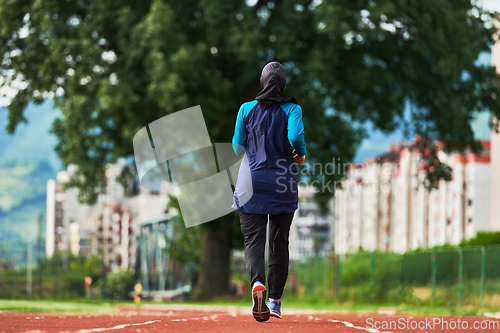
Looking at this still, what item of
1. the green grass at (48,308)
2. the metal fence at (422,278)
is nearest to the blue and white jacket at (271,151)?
the green grass at (48,308)

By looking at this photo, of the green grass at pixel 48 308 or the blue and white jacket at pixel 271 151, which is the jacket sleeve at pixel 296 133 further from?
the green grass at pixel 48 308

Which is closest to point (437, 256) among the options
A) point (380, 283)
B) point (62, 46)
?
point (380, 283)

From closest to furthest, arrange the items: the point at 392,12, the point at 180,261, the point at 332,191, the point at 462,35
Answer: the point at 392,12 < the point at 462,35 < the point at 332,191 < the point at 180,261

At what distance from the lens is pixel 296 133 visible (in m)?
6.00

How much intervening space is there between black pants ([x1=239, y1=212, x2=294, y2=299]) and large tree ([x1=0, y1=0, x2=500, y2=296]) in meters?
11.0

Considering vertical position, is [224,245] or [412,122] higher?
[412,122]

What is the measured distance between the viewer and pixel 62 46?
59.1ft

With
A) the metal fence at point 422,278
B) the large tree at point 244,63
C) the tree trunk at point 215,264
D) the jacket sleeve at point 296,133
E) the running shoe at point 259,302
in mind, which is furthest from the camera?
the tree trunk at point 215,264

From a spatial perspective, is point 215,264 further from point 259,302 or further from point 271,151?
point 259,302

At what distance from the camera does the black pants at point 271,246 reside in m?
6.05

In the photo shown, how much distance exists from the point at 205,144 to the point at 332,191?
515 centimetres

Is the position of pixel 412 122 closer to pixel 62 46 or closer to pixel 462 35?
pixel 462 35

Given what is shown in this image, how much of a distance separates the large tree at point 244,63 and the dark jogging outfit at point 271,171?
10.8m

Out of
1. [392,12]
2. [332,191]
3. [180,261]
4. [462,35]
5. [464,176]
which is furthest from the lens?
[464,176]
